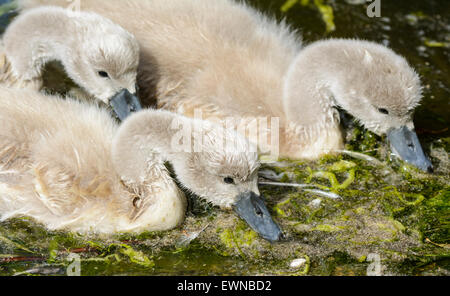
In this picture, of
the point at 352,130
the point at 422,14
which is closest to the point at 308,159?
the point at 352,130

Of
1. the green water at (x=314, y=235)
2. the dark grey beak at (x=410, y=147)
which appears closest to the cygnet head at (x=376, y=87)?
the dark grey beak at (x=410, y=147)

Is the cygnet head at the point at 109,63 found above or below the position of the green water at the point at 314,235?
above

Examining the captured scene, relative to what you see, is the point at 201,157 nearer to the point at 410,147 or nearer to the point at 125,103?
the point at 125,103

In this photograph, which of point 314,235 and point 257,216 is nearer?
point 257,216

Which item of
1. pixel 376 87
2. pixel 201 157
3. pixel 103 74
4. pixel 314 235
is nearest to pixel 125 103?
pixel 103 74

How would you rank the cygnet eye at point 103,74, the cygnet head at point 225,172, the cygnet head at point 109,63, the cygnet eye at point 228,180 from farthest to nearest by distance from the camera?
the cygnet eye at point 103,74, the cygnet head at point 109,63, the cygnet eye at point 228,180, the cygnet head at point 225,172

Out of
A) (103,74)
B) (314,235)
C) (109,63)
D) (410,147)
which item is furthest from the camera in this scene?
(410,147)

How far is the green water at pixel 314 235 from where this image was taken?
4.18 metres

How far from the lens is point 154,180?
14.5ft

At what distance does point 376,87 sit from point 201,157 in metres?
1.45

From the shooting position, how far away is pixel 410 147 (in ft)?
17.0

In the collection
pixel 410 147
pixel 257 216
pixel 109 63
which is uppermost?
pixel 109 63

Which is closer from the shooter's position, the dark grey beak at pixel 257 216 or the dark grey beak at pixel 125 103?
the dark grey beak at pixel 257 216

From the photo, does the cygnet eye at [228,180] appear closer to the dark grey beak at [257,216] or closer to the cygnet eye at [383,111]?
the dark grey beak at [257,216]
